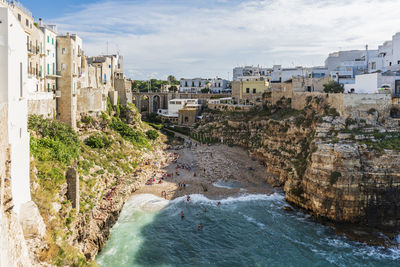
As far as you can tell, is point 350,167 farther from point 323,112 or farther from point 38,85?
point 38,85

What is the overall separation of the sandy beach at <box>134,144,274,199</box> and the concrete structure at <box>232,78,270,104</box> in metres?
17.1

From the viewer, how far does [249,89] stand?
2486 inches

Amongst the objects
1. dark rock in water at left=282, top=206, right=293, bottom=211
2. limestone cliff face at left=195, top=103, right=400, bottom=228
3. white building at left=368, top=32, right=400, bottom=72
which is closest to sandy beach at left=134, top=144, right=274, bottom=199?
dark rock in water at left=282, top=206, right=293, bottom=211

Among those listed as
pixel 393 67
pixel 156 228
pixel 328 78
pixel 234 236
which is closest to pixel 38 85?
pixel 156 228

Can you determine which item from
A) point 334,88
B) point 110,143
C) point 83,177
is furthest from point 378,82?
point 83,177

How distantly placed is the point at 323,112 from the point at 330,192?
11620 mm

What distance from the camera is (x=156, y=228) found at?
85.7 feet

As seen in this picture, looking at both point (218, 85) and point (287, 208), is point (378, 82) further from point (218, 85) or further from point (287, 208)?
point (218, 85)

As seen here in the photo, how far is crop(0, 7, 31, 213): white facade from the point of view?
1177 cm

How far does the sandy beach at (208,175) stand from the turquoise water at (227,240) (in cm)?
305

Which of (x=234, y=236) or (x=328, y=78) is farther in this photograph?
(x=328, y=78)

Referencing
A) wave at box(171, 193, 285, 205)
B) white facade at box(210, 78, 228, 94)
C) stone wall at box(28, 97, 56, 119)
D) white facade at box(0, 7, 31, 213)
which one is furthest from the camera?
white facade at box(210, 78, 228, 94)

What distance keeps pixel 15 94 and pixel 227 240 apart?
59.7 ft

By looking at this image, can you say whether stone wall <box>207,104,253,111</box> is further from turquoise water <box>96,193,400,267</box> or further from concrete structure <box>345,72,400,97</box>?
turquoise water <box>96,193,400,267</box>
